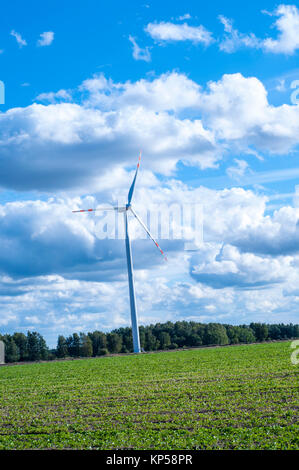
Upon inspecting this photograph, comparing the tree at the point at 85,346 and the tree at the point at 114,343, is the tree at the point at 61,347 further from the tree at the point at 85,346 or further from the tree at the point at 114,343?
the tree at the point at 114,343

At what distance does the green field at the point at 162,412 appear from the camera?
1975 centimetres

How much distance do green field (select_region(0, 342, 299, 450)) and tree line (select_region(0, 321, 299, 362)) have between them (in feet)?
343

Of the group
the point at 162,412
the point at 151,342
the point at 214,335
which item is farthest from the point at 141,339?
the point at 162,412

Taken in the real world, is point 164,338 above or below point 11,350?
above

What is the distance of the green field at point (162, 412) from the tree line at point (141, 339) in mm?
104498

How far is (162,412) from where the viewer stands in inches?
998

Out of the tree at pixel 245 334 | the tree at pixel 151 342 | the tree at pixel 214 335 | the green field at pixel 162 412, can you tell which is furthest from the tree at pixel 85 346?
the green field at pixel 162 412

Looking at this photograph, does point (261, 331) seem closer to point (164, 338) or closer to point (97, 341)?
point (164, 338)

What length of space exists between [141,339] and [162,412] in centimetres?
12608

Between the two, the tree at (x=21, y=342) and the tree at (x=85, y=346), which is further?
the tree at (x=21, y=342)

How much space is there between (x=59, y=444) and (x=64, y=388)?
19.7 meters

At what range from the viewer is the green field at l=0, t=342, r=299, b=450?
19.8m

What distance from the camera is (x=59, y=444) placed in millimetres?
20375

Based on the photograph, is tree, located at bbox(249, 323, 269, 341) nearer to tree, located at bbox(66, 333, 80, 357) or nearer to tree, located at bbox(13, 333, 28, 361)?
tree, located at bbox(66, 333, 80, 357)
